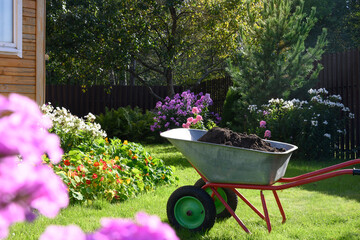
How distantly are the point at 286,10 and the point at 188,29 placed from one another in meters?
4.40

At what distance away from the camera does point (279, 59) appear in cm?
794

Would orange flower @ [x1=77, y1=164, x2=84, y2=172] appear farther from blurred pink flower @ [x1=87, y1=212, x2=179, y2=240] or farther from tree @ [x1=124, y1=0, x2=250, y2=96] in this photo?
tree @ [x1=124, y1=0, x2=250, y2=96]

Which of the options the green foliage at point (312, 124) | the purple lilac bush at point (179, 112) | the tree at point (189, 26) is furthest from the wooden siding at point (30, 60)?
the tree at point (189, 26)

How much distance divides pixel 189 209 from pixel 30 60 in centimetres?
341

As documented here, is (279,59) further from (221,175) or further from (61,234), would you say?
(61,234)

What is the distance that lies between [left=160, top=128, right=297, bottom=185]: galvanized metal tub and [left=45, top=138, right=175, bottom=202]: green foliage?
117cm

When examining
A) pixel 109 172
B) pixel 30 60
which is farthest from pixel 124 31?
pixel 109 172

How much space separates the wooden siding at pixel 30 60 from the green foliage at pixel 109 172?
4.01 ft

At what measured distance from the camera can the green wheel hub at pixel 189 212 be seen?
2.92m

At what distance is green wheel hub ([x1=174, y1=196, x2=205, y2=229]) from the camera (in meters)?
2.92

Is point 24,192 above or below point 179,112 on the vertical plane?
above

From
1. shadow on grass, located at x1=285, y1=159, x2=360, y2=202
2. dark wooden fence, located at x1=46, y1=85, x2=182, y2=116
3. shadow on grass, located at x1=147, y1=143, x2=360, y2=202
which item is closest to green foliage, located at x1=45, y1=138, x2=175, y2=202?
shadow on grass, located at x1=147, y1=143, x2=360, y2=202

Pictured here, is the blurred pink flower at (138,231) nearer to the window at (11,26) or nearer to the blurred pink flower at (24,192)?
the blurred pink flower at (24,192)

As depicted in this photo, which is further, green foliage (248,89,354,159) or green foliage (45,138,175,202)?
green foliage (248,89,354,159)
